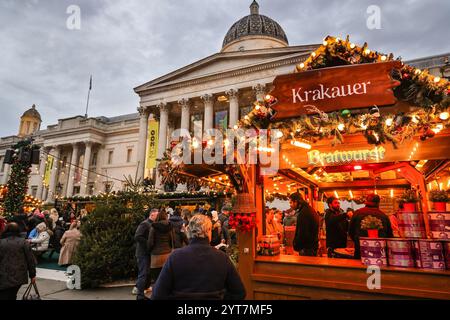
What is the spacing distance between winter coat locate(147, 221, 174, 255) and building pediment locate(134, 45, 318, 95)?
23649 mm

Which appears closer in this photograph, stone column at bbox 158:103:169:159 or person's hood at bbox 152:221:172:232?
person's hood at bbox 152:221:172:232

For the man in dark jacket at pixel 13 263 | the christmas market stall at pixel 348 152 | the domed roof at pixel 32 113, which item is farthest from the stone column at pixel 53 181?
the christmas market stall at pixel 348 152

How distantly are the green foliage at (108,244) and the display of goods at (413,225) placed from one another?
6.25 meters

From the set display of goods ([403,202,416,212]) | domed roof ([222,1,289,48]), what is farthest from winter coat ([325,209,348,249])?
domed roof ([222,1,289,48])

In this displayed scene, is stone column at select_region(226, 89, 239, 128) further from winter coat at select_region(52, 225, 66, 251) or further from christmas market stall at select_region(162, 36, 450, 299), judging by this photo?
christmas market stall at select_region(162, 36, 450, 299)

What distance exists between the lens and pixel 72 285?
21.9ft

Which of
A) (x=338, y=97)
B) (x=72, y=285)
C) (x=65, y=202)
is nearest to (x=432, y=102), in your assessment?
(x=338, y=97)

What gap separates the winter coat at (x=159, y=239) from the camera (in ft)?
18.1

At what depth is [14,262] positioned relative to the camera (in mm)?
4074

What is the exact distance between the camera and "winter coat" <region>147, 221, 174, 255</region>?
18.1 ft

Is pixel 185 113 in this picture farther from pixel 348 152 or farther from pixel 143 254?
pixel 348 152

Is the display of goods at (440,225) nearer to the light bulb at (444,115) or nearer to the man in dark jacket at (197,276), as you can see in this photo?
the light bulb at (444,115)

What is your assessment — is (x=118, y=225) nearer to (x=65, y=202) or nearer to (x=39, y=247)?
(x=39, y=247)
